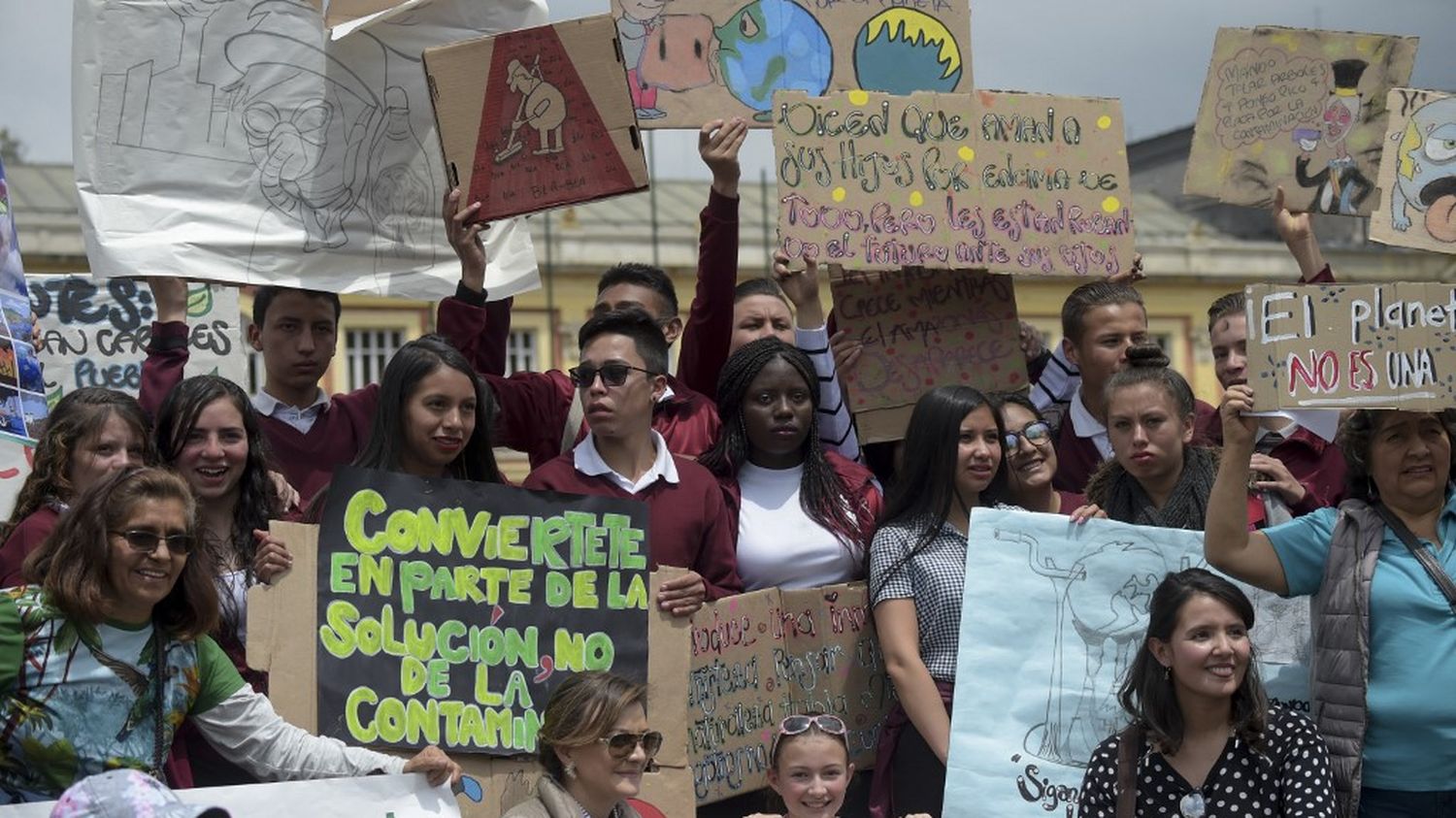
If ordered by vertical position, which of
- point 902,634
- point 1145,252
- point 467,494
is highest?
point 1145,252

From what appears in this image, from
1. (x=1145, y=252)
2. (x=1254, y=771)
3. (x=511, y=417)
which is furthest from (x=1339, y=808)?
(x=1145, y=252)

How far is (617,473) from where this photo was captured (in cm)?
672

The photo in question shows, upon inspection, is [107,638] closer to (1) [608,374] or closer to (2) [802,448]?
(1) [608,374]

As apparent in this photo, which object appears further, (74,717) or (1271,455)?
(1271,455)

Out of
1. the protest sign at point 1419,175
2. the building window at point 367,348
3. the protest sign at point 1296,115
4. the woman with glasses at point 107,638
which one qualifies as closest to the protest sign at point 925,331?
the protest sign at point 1296,115

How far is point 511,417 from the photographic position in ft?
24.5

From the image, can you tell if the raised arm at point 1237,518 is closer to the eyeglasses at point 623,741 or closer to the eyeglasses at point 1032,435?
the eyeglasses at point 1032,435

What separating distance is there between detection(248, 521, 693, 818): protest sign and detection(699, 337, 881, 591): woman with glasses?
0.75m

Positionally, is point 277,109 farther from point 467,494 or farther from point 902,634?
point 902,634

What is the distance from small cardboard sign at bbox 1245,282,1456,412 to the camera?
243 inches

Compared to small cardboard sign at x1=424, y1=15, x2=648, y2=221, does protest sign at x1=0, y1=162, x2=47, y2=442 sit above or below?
below

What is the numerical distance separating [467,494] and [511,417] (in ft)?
3.89

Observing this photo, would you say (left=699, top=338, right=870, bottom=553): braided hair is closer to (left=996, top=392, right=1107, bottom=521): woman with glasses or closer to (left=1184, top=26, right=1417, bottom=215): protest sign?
(left=996, top=392, right=1107, bottom=521): woman with glasses

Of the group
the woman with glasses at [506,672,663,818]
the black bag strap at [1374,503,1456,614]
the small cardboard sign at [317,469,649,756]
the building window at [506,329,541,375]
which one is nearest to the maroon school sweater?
the small cardboard sign at [317,469,649,756]
